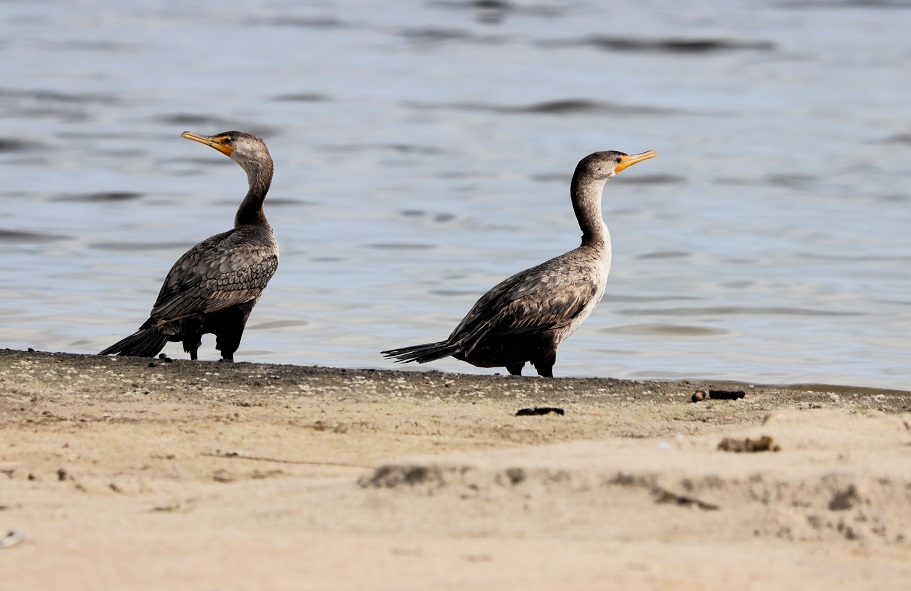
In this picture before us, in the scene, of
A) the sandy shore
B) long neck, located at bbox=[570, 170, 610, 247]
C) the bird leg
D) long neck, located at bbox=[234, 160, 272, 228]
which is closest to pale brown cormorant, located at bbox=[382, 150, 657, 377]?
long neck, located at bbox=[570, 170, 610, 247]

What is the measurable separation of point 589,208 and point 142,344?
2816mm

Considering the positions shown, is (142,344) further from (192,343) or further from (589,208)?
(589,208)

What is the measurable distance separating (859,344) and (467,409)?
5.50 metres

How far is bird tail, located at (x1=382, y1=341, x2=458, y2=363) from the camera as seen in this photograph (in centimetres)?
902

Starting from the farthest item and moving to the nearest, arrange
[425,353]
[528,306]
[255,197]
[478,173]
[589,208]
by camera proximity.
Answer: [478,173], [255,197], [589,208], [528,306], [425,353]

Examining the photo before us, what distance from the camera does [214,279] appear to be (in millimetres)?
9828

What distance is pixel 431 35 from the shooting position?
3647 centimetres

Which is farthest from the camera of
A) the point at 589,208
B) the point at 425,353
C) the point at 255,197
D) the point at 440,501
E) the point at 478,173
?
the point at 478,173

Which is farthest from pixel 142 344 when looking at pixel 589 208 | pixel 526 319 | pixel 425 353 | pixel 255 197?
pixel 589 208

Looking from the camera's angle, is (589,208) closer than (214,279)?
No

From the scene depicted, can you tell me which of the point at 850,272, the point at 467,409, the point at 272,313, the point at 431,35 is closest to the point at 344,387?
the point at 467,409

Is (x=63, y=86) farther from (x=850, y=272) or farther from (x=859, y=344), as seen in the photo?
(x=859, y=344)

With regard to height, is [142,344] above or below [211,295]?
below

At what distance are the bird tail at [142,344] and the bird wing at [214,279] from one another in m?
0.10
